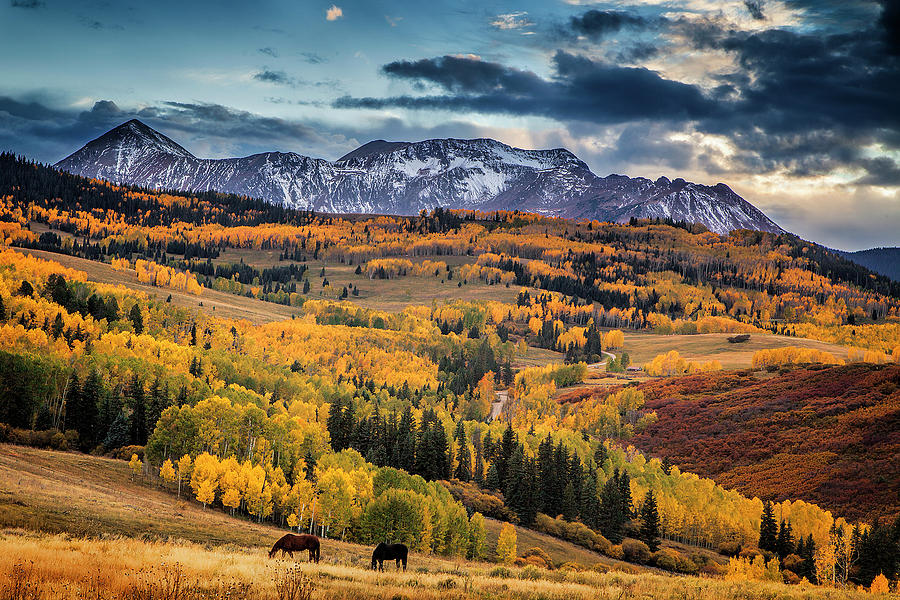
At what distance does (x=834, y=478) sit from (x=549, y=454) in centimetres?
6409

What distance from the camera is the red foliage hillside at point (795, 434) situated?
124000mm

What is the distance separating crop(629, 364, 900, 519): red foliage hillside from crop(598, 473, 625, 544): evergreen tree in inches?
1707

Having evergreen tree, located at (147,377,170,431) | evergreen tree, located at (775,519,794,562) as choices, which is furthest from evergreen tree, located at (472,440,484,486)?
evergreen tree, located at (147,377,170,431)

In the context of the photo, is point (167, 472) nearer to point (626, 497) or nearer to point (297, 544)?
point (297, 544)

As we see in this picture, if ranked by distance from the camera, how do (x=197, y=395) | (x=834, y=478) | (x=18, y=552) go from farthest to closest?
(x=834, y=478) < (x=197, y=395) < (x=18, y=552)

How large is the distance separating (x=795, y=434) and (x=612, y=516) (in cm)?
7679

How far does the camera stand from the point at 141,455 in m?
87.9

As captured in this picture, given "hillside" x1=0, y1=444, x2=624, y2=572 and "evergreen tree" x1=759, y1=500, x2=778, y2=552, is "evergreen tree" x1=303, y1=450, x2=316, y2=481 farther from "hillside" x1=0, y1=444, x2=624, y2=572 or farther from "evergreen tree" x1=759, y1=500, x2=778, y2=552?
"evergreen tree" x1=759, y1=500, x2=778, y2=552

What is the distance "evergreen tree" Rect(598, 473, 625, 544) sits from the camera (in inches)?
3856

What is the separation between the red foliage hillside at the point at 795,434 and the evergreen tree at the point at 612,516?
142ft

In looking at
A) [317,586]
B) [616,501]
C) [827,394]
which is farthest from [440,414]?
[317,586]

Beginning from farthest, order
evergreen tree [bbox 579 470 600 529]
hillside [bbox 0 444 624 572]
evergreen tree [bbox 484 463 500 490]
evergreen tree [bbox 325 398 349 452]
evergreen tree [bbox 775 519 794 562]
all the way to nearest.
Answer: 1. evergreen tree [bbox 325 398 349 452]
2. evergreen tree [bbox 484 463 500 490]
3. evergreen tree [bbox 579 470 600 529]
4. evergreen tree [bbox 775 519 794 562]
5. hillside [bbox 0 444 624 572]

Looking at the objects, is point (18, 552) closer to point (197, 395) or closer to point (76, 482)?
point (76, 482)

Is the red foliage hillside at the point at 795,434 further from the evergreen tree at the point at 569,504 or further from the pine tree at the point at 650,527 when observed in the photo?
the evergreen tree at the point at 569,504
